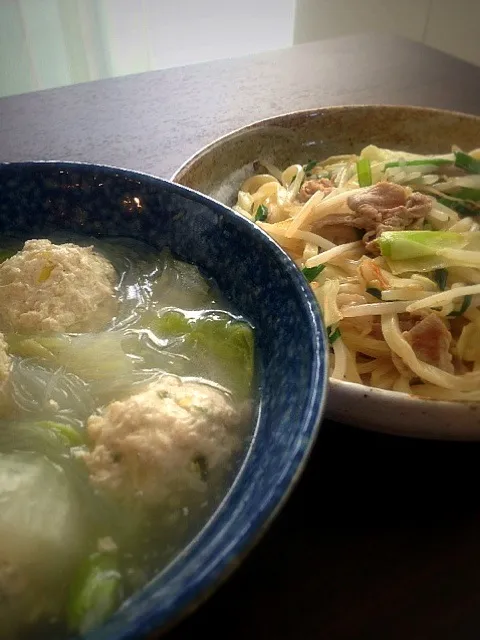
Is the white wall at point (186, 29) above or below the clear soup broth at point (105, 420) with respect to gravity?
below

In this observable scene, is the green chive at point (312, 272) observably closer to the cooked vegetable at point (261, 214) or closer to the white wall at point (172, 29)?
the cooked vegetable at point (261, 214)

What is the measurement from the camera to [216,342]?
99cm

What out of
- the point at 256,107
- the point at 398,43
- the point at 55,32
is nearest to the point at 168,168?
the point at 256,107

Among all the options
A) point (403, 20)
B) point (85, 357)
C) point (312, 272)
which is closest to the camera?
point (85, 357)

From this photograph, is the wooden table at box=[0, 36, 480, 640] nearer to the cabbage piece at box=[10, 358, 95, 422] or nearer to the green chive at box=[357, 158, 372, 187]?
the cabbage piece at box=[10, 358, 95, 422]

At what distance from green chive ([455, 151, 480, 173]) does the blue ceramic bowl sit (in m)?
1.00

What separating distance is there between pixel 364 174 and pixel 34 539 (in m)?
1.32

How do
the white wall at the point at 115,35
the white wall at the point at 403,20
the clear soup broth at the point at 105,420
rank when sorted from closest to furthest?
1. the clear soup broth at the point at 105,420
2. the white wall at the point at 115,35
3. the white wall at the point at 403,20

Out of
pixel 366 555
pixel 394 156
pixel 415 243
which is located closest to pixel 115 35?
pixel 394 156

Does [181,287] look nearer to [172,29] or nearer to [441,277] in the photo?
[441,277]

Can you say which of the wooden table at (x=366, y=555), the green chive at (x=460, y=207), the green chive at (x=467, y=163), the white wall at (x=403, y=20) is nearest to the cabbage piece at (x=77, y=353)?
the wooden table at (x=366, y=555)

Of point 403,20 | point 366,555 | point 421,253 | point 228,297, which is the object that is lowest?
point 403,20

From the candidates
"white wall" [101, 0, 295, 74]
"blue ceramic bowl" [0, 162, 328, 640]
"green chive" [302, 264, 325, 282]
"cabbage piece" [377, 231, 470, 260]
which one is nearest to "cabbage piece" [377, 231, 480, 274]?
"cabbage piece" [377, 231, 470, 260]

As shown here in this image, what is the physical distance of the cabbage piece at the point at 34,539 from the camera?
26.9 inches
